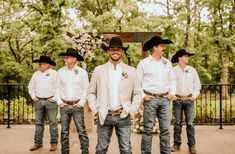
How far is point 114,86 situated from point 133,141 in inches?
150

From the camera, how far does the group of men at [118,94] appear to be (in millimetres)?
5023

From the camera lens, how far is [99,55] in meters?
21.3

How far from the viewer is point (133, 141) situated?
861 cm

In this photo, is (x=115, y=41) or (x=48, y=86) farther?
(x=48, y=86)

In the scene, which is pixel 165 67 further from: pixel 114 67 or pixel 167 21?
pixel 167 21

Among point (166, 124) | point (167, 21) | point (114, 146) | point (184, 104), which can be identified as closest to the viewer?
point (166, 124)

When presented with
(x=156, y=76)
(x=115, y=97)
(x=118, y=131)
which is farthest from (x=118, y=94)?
(x=156, y=76)

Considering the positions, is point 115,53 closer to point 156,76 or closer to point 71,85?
point 156,76

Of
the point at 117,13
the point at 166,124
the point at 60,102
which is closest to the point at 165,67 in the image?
the point at 166,124

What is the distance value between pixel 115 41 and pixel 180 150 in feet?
11.3

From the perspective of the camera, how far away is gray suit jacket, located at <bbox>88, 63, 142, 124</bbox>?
16.4ft

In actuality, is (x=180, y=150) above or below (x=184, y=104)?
below

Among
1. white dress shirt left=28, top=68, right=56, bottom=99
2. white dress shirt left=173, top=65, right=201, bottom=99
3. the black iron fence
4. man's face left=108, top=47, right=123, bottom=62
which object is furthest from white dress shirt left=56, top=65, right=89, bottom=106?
the black iron fence

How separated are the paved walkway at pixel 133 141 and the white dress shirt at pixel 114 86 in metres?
2.72
